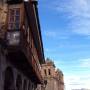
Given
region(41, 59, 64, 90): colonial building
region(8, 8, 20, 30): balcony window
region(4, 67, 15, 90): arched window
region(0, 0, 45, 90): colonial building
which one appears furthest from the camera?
region(41, 59, 64, 90): colonial building

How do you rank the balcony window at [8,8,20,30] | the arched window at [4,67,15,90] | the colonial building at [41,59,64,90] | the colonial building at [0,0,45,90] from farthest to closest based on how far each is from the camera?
the colonial building at [41,59,64,90] < the arched window at [4,67,15,90] < the balcony window at [8,8,20,30] < the colonial building at [0,0,45,90]

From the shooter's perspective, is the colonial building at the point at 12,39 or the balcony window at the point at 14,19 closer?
the colonial building at the point at 12,39

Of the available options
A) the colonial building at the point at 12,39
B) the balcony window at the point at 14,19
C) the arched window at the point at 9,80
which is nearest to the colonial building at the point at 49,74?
the arched window at the point at 9,80

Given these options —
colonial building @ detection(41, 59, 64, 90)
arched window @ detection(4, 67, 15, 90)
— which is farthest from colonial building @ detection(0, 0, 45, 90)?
colonial building @ detection(41, 59, 64, 90)

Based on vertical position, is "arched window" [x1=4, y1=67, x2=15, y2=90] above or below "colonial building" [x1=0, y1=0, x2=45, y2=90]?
below

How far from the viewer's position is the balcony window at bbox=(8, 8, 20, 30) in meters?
17.3

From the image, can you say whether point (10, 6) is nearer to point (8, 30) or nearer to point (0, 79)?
point (8, 30)

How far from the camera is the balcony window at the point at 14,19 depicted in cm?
1728

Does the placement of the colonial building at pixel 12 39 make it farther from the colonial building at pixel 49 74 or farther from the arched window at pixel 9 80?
the colonial building at pixel 49 74

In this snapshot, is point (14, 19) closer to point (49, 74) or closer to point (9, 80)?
point (9, 80)

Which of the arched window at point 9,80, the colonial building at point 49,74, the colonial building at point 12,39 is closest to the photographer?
the colonial building at point 12,39

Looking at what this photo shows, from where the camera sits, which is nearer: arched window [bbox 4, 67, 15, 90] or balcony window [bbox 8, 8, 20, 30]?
balcony window [bbox 8, 8, 20, 30]

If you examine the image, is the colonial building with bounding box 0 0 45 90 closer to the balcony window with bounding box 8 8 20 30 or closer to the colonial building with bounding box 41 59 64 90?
the balcony window with bounding box 8 8 20 30

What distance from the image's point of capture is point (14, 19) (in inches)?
690
